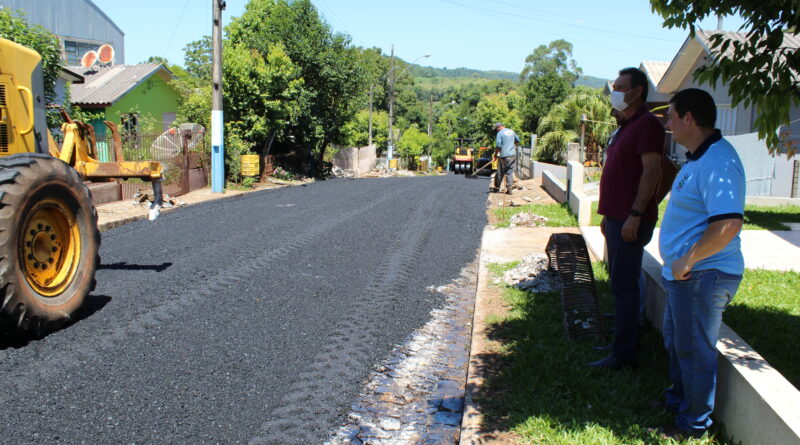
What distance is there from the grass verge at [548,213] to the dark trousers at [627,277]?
273 inches


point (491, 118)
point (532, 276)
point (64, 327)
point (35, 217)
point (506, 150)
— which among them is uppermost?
point (491, 118)

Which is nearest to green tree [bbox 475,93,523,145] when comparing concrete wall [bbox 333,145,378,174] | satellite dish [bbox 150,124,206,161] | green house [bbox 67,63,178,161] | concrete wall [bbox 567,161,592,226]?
concrete wall [bbox 333,145,378,174]

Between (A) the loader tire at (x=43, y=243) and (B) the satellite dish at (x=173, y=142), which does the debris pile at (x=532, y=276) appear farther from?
(B) the satellite dish at (x=173, y=142)

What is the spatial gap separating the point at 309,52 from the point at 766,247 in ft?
65.4

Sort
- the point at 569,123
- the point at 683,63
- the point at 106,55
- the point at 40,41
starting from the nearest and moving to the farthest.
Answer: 1. the point at 40,41
2. the point at 683,63
3. the point at 569,123
4. the point at 106,55

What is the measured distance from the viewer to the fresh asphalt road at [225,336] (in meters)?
3.91

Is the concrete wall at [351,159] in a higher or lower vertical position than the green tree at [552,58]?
lower

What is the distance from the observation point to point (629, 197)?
14.1ft

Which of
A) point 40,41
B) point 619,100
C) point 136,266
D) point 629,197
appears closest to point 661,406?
point 629,197

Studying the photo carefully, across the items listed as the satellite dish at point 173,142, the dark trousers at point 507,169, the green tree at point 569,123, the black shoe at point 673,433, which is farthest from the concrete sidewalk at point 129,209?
the green tree at point 569,123

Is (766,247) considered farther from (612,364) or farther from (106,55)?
(106,55)

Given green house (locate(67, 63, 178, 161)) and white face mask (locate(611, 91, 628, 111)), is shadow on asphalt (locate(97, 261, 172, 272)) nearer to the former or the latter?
white face mask (locate(611, 91, 628, 111))

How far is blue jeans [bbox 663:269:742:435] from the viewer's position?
10.8 feet

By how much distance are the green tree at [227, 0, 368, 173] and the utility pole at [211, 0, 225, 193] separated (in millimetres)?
6072
